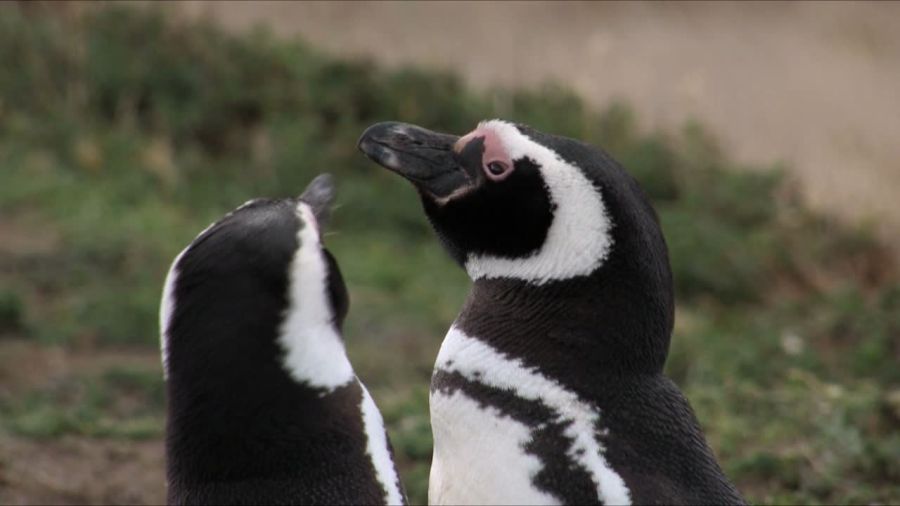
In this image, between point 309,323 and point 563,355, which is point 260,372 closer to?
point 309,323

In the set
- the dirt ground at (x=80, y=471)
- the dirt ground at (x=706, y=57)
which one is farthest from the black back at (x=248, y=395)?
the dirt ground at (x=706, y=57)

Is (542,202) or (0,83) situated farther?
(0,83)

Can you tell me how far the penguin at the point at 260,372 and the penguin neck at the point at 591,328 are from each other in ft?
1.15

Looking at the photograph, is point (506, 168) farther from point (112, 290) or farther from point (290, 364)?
point (112, 290)

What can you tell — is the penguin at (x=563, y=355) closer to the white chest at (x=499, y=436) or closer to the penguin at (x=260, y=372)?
the white chest at (x=499, y=436)

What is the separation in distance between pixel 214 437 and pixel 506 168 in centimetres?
76

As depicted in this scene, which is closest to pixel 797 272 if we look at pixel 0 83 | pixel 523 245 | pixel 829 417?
pixel 829 417

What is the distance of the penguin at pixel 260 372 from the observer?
3.12 meters

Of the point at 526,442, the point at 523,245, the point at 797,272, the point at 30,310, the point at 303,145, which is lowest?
the point at 30,310

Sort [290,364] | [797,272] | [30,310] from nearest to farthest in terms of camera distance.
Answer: [290,364], [30,310], [797,272]

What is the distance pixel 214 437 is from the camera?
316 centimetres

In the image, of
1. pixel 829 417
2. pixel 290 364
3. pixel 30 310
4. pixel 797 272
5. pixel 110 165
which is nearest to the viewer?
pixel 290 364

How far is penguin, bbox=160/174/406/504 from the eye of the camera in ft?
10.3

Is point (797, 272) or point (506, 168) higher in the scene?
point (506, 168)
